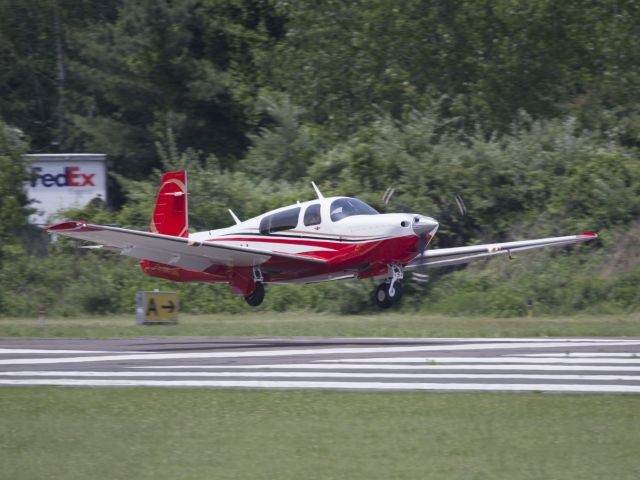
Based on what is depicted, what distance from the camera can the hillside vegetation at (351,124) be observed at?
87.1ft

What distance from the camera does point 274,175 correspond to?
34.4 m

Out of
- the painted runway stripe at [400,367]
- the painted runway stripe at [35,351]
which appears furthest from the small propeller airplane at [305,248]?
the painted runway stripe at [400,367]

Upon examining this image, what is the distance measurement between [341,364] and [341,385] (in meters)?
2.10

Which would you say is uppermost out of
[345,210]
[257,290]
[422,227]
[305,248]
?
[345,210]

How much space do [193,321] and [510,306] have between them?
806 cm

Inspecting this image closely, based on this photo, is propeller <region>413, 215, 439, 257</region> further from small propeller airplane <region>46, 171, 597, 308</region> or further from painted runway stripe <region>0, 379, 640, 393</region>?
painted runway stripe <region>0, 379, 640, 393</region>

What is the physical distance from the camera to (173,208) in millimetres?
21531

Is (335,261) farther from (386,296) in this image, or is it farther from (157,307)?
(157,307)

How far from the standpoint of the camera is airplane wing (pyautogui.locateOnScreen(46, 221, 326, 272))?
59.2 feet

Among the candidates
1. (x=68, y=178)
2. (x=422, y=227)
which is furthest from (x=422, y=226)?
(x=68, y=178)

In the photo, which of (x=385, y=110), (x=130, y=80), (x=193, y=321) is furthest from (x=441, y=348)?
(x=130, y=80)

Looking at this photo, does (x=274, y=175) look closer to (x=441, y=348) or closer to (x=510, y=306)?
(x=510, y=306)

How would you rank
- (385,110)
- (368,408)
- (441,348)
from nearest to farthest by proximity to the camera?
(368,408) < (441,348) < (385,110)

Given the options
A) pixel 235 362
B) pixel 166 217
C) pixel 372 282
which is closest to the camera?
pixel 235 362
